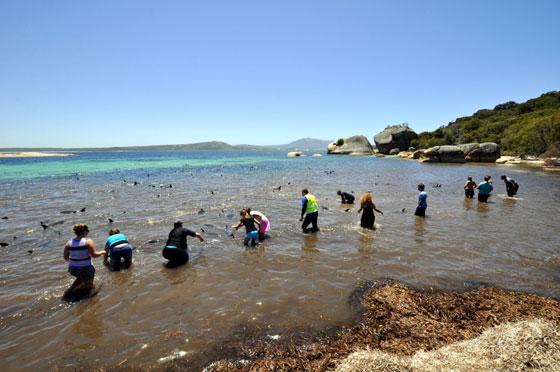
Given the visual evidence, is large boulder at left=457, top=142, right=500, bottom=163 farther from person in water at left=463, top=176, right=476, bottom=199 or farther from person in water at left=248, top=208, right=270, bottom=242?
person in water at left=248, top=208, right=270, bottom=242

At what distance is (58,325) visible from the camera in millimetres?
6277

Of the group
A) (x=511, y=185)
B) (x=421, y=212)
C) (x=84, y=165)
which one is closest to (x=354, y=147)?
(x=84, y=165)

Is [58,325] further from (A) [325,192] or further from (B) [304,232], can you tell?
(A) [325,192]

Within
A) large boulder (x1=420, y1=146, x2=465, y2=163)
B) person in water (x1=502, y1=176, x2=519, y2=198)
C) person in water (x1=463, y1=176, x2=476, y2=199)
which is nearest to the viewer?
person in water (x1=502, y1=176, x2=519, y2=198)

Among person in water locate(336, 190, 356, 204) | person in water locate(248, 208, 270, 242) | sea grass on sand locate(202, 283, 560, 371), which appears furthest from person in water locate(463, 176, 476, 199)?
person in water locate(248, 208, 270, 242)

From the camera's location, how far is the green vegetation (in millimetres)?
49594

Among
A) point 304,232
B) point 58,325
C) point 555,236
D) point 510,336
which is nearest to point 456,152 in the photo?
point 555,236

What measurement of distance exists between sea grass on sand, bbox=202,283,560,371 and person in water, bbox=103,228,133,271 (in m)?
5.34

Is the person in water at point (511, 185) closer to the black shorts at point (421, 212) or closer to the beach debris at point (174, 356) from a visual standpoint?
the black shorts at point (421, 212)

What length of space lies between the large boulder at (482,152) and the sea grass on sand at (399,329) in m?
53.3

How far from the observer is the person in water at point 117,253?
9.03 meters

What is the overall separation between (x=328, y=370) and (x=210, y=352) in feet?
6.87

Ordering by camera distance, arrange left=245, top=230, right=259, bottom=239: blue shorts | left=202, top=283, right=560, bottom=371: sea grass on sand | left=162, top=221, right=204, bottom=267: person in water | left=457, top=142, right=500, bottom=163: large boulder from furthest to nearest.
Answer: left=457, top=142, right=500, bottom=163: large boulder
left=245, top=230, right=259, bottom=239: blue shorts
left=162, top=221, right=204, bottom=267: person in water
left=202, top=283, right=560, bottom=371: sea grass on sand

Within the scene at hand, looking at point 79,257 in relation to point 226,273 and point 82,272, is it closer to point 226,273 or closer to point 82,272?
point 82,272
